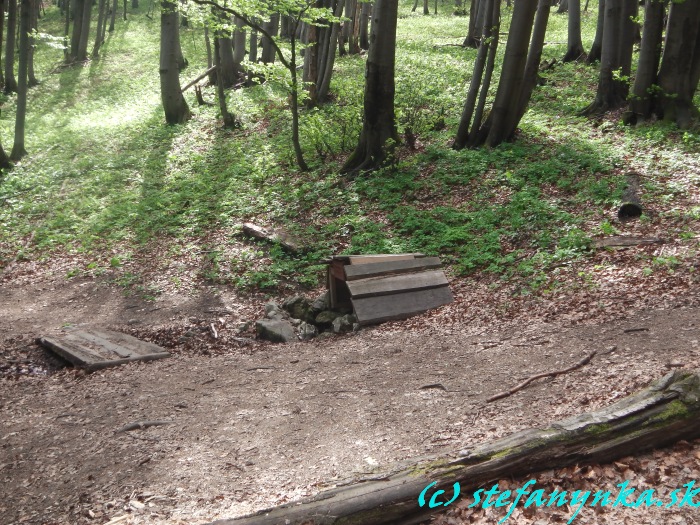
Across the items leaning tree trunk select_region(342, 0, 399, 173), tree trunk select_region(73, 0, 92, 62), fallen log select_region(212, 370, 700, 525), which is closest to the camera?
fallen log select_region(212, 370, 700, 525)

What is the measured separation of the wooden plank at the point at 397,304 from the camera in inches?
336

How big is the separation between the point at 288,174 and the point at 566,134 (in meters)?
6.69

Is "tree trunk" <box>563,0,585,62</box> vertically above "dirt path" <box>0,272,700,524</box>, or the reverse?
"tree trunk" <box>563,0,585,62</box>

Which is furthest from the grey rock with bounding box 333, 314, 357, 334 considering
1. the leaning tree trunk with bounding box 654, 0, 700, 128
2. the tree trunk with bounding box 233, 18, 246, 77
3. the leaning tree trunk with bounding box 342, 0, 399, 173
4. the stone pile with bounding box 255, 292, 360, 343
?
the tree trunk with bounding box 233, 18, 246, 77

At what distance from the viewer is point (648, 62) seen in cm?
1248

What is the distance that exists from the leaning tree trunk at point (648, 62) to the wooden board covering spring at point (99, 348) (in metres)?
A: 10.9

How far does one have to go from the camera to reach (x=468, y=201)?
1153cm

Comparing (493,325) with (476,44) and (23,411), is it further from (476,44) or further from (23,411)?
(476,44)

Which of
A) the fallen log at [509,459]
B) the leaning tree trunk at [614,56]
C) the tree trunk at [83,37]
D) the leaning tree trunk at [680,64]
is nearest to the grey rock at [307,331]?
the fallen log at [509,459]

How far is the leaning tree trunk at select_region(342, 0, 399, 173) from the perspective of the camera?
12883 millimetres

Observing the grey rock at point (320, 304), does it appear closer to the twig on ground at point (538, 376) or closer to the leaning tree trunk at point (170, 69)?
the twig on ground at point (538, 376)

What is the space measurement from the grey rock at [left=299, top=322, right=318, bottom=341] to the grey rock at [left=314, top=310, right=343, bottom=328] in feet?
0.64

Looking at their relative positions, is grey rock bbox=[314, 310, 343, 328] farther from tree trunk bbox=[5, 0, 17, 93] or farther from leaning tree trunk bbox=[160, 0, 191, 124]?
tree trunk bbox=[5, 0, 17, 93]

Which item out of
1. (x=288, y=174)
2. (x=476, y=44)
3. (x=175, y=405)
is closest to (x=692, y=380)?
(x=175, y=405)
